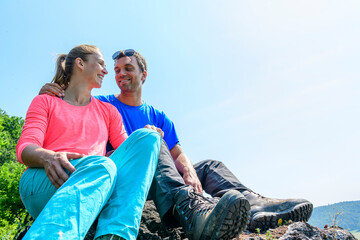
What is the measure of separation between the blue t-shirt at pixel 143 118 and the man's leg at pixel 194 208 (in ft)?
5.23

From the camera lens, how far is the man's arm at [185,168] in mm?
4035

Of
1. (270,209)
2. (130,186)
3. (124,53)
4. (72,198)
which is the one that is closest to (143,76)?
(124,53)

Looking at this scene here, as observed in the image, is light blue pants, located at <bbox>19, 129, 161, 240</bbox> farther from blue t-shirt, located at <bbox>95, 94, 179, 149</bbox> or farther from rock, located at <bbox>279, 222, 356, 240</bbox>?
blue t-shirt, located at <bbox>95, 94, 179, 149</bbox>

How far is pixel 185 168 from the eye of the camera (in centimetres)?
425

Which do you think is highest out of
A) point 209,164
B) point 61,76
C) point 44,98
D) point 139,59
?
point 139,59

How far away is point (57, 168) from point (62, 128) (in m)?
0.80

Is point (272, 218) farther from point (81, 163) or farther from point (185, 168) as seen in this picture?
point (81, 163)

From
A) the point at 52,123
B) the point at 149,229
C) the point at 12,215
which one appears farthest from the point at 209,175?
the point at 12,215

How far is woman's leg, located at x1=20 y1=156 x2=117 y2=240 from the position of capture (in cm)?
167

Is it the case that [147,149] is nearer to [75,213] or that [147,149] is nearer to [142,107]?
[75,213]

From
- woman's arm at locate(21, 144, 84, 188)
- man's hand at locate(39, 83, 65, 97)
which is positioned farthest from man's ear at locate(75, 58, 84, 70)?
woman's arm at locate(21, 144, 84, 188)

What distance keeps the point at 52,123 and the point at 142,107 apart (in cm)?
225

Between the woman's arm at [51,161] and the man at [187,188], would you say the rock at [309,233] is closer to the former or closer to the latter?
the man at [187,188]

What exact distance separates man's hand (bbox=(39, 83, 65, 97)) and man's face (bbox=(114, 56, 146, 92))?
5.92 feet
